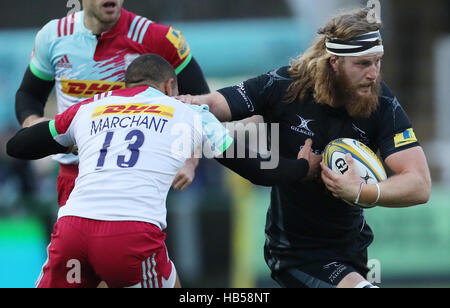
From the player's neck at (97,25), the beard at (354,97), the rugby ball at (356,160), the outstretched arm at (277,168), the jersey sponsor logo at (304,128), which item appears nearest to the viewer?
the outstretched arm at (277,168)

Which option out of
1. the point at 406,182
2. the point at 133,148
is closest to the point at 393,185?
the point at 406,182

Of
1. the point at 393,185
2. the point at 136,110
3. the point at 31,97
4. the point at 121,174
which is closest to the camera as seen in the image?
the point at 121,174

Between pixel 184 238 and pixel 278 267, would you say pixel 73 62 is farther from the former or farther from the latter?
pixel 184 238

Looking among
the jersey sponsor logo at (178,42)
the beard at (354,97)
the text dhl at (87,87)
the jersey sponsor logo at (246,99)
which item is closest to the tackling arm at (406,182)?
the beard at (354,97)

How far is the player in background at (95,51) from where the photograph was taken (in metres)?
5.85

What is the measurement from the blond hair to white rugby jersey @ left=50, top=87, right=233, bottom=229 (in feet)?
3.01

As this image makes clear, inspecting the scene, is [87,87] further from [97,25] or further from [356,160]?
[356,160]

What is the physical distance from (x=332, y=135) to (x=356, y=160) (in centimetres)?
33

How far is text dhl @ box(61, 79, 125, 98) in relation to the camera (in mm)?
5887

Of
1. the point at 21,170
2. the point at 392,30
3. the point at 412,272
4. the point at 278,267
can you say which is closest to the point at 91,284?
the point at 278,267

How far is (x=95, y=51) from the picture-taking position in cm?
586

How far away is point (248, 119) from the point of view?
599cm

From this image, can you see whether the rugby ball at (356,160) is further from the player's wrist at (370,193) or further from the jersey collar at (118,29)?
the jersey collar at (118,29)

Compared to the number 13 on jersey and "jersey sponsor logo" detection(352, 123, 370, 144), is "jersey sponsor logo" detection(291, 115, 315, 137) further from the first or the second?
the number 13 on jersey
